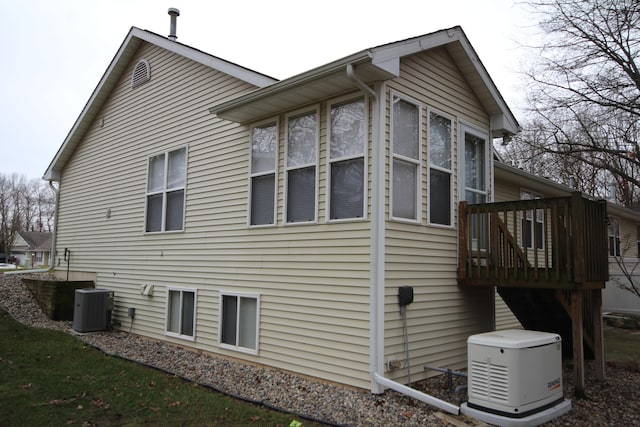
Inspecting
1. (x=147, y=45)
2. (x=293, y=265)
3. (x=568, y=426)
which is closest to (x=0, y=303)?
(x=147, y=45)

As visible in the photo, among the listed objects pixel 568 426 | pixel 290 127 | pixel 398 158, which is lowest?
pixel 568 426

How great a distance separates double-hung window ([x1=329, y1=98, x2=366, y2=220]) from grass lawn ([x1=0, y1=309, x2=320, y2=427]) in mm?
2434

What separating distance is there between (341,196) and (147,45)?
21.7 ft

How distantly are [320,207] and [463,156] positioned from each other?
2.42 m

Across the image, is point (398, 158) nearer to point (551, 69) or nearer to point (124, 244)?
point (124, 244)

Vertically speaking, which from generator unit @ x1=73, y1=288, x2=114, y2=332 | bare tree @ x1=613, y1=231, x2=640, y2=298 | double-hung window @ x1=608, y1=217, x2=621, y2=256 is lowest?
generator unit @ x1=73, y1=288, x2=114, y2=332

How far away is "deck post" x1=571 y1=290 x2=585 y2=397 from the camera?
5.26 meters

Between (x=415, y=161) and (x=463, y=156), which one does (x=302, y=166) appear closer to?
(x=415, y=161)

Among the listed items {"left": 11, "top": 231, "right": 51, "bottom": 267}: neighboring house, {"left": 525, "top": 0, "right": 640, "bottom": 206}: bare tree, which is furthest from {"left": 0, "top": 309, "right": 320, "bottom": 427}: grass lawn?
{"left": 11, "top": 231, "right": 51, "bottom": 267}: neighboring house

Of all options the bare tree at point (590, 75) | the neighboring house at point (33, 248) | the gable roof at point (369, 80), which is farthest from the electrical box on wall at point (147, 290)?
the neighboring house at point (33, 248)

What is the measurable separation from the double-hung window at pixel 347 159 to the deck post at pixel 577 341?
8.71ft

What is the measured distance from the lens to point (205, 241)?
7.65 meters

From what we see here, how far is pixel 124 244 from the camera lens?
32.0ft

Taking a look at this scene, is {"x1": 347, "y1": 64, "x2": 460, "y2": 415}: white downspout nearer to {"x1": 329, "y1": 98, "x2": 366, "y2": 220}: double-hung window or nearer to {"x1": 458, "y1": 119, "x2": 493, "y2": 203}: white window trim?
{"x1": 329, "y1": 98, "x2": 366, "y2": 220}: double-hung window
